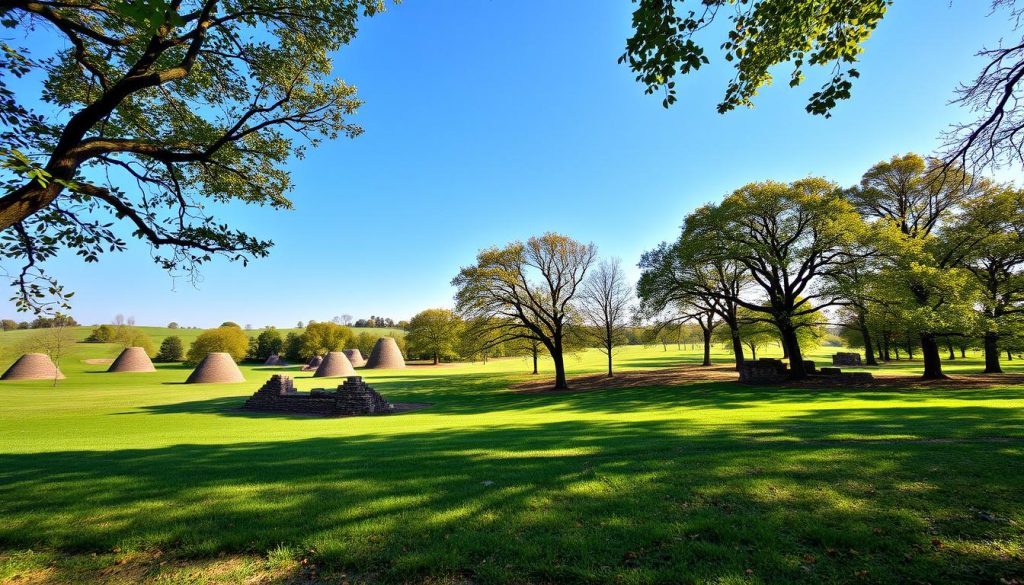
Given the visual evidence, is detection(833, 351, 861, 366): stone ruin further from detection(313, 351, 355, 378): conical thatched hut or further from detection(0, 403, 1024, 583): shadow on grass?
detection(313, 351, 355, 378): conical thatched hut

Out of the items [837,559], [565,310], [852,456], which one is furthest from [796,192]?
[837,559]

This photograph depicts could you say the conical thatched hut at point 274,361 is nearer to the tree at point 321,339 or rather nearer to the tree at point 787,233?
the tree at point 321,339

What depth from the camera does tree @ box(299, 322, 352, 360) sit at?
250 ft

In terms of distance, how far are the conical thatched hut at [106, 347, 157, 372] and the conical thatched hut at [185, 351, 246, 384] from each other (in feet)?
62.3

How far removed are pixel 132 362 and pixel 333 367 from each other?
3014 cm

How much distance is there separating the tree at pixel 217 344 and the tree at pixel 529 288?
60.1 meters

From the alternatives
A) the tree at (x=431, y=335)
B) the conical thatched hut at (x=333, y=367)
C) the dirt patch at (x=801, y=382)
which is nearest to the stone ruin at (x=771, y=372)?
the dirt patch at (x=801, y=382)

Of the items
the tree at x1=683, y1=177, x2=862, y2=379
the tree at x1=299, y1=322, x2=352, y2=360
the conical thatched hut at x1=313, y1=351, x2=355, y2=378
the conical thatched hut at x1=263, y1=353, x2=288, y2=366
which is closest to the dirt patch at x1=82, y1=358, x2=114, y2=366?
the conical thatched hut at x1=263, y1=353, x2=288, y2=366

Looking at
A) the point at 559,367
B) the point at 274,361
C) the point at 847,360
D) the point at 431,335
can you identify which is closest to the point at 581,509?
the point at 559,367

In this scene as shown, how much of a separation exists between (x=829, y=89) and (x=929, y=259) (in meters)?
22.1

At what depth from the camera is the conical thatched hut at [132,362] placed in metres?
53.2

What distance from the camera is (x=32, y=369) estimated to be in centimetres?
4603

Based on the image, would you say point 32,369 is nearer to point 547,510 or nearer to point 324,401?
point 324,401

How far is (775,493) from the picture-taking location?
4750 millimetres
